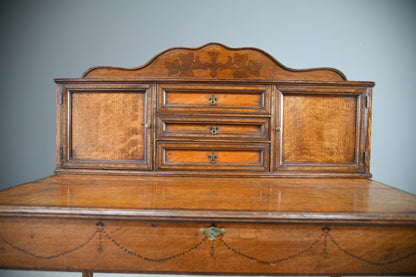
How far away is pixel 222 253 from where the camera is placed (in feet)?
2.88

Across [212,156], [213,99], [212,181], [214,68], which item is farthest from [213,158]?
[214,68]

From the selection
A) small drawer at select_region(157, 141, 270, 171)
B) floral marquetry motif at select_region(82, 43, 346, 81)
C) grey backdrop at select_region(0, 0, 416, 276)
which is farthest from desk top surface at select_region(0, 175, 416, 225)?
grey backdrop at select_region(0, 0, 416, 276)

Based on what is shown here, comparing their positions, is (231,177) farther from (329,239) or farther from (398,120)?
(398,120)

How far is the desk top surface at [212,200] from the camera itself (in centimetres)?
85

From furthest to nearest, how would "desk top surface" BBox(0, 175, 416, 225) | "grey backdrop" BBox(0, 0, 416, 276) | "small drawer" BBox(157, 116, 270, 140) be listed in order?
"grey backdrop" BBox(0, 0, 416, 276)
"small drawer" BBox(157, 116, 270, 140)
"desk top surface" BBox(0, 175, 416, 225)

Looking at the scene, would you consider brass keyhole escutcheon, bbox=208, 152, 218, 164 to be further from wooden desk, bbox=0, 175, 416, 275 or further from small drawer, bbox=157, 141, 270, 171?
wooden desk, bbox=0, 175, 416, 275

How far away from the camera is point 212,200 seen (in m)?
1.00

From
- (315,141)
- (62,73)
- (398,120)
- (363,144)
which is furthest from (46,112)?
(398,120)

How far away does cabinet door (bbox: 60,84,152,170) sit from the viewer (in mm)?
1489

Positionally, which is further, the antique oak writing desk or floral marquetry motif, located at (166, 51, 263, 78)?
floral marquetry motif, located at (166, 51, 263, 78)

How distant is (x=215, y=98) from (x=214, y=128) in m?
0.21

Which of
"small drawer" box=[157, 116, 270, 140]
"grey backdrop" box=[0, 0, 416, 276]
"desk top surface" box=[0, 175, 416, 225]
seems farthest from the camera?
"grey backdrop" box=[0, 0, 416, 276]

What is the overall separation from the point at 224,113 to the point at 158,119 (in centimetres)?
46

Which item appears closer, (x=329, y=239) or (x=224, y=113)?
(x=329, y=239)
